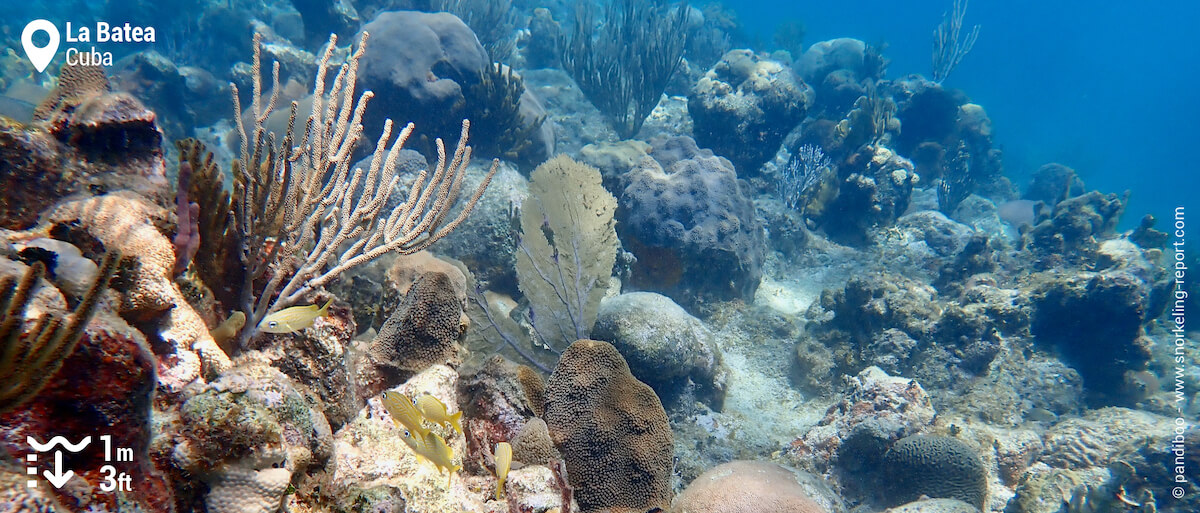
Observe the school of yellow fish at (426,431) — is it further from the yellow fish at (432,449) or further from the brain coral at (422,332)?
the brain coral at (422,332)

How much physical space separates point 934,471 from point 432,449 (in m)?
4.73

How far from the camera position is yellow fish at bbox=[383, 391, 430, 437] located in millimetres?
2000

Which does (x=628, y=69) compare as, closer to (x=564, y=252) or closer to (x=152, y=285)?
(x=564, y=252)

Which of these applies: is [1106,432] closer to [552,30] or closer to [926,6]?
[552,30]

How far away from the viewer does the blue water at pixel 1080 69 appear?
52375 millimetres

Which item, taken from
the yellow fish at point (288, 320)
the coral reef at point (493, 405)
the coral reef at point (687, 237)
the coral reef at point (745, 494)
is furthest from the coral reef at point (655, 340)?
the yellow fish at point (288, 320)

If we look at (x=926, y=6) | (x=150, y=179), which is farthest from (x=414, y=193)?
(x=926, y=6)

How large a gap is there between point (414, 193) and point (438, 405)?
1.33 m

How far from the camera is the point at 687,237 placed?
6.93 metres

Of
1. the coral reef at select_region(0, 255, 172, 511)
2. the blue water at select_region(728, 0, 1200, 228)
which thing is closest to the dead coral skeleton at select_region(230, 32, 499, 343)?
the coral reef at select_region(0, 255, 172, 511)

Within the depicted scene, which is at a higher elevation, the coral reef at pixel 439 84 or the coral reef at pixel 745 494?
the coral reef at pixel 439 84

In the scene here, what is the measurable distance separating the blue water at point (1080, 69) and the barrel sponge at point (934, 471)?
50.0 meters

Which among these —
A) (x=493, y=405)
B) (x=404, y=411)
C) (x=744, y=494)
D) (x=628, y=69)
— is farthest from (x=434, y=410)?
(x=628, y=69)

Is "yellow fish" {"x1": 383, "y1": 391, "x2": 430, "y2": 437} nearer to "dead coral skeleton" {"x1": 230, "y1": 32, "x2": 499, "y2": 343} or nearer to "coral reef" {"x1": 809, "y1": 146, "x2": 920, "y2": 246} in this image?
"dead coral skeleton" {"x1": 230, "y1": 32, "x2": 499, "y2": 343}
